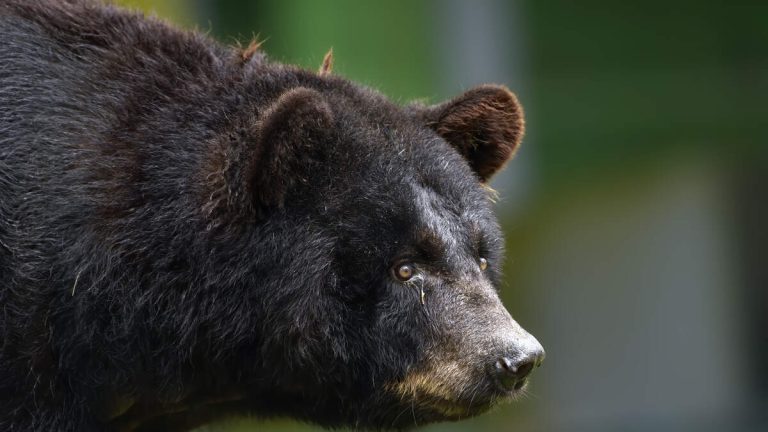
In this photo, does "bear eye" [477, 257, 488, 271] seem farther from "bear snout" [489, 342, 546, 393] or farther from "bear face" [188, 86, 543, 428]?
"bear snout" [489, 342, 546, 393]

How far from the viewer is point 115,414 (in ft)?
22.6

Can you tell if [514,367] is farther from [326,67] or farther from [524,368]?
[326,67]

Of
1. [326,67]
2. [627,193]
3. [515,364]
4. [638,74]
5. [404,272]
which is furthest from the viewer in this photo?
[627,193]

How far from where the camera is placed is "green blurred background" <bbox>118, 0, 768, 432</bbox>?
14617 millimetres

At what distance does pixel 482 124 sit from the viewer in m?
7.42

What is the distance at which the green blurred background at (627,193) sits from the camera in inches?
575

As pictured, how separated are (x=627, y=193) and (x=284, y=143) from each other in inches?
422

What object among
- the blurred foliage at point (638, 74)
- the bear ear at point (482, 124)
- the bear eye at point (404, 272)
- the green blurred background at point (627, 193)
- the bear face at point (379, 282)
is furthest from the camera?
the blurred foliage at point (638, 74)

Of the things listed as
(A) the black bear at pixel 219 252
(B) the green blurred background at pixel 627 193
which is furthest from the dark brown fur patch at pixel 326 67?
(B) the green blurred background at pixel 627 193

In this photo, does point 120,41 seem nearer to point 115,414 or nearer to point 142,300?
point 142,300

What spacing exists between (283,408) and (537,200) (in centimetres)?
882

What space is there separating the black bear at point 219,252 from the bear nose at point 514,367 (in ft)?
0.03

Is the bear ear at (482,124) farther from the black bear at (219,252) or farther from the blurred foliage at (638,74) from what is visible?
the blurred foliage at (638,74)

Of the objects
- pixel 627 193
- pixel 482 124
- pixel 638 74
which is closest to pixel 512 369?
pixel 482 124
